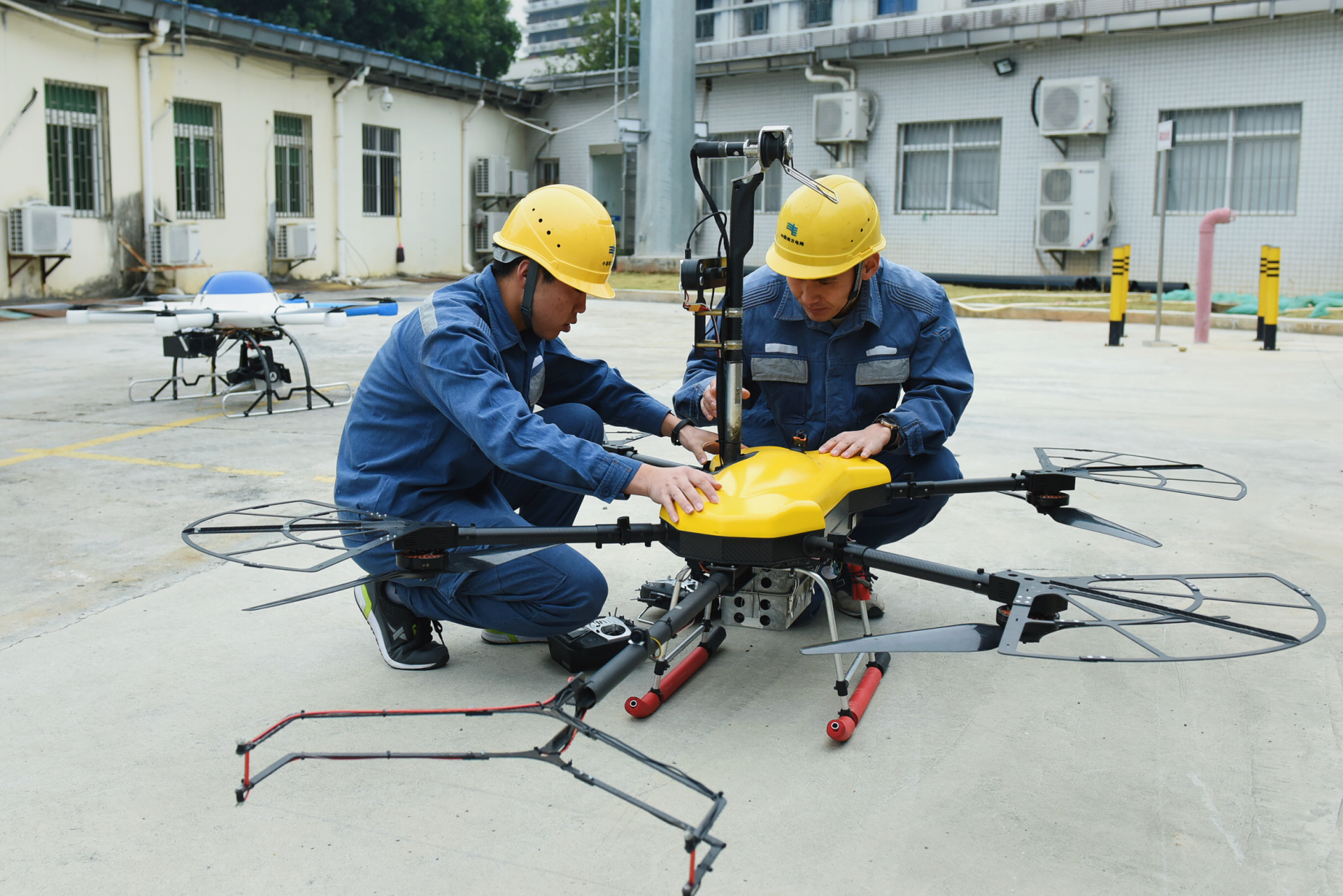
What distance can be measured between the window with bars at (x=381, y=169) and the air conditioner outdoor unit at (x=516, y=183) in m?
2.76

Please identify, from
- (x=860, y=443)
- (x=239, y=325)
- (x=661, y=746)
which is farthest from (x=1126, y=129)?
(x=661, y=746)

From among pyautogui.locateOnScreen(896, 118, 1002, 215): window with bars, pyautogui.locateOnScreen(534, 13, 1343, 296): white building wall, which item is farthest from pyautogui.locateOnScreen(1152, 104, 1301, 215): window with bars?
pyautogui.locateOnScreen(896, 118, 1002, 215): window with bars

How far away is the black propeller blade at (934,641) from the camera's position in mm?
2104

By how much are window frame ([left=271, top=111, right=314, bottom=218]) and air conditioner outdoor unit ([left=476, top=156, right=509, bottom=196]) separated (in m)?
4.52

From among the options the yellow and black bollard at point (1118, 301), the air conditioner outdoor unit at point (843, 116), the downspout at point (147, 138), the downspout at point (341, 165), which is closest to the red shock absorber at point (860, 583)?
the yellow and black bollard at point (1118, 301)

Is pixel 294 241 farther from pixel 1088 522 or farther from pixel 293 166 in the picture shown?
pixel 1088 522

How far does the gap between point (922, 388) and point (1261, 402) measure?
4892mm

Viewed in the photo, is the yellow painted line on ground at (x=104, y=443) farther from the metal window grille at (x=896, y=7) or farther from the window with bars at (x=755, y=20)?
the window with bars at (x=755, y=20)

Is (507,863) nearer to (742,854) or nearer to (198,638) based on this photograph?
(742,854)

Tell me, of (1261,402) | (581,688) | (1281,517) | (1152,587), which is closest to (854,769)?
(581,688)

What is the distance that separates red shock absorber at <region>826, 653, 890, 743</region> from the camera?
2.55 metres

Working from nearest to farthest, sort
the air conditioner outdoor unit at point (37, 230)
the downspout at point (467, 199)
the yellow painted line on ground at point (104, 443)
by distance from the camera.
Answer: the yellow painted line on ground at point (104, 443), the air conditioner outdoor unit at point (37, 230), the downspout at point (467, 199)

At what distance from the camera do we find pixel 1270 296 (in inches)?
414

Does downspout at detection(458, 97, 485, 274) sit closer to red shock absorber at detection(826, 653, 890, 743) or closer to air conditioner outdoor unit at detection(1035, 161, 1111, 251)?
air conditioner outdoor unit at detection(1035, 161, 1111, 251)
